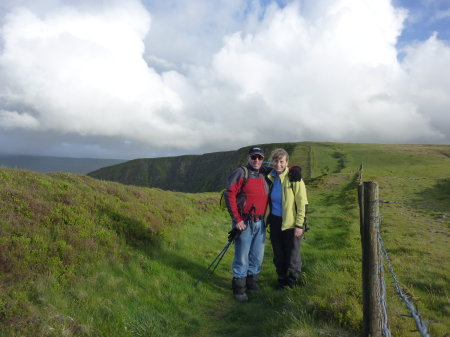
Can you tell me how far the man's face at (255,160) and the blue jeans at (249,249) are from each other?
1.41 metres

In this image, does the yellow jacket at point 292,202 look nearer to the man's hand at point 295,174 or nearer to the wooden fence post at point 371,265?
the man's hand at point 295,174

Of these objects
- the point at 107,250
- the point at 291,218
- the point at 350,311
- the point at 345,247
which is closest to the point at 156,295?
the point at 107,250

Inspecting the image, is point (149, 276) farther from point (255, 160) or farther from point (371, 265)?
point (371, 265)

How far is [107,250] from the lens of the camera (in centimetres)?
750

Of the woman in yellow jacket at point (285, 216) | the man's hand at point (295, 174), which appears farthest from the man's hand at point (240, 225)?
the man's hand at point (295, 174)

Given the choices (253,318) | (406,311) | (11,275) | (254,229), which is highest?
(254,229)

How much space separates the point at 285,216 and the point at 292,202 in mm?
378

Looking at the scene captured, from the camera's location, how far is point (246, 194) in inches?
254

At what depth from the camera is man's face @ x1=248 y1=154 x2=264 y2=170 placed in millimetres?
6488

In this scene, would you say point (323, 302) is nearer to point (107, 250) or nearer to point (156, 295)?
point (156, 295)

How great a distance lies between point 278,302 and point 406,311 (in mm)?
2495

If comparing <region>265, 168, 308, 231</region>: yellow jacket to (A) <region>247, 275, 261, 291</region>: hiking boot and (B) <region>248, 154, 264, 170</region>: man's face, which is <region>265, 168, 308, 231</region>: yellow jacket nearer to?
(B) <region>248, 154, 264, 170</region>: man's face

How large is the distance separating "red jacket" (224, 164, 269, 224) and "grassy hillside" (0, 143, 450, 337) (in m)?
2.11

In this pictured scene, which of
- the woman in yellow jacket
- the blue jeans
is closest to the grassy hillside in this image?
the woman in yellow jacket
